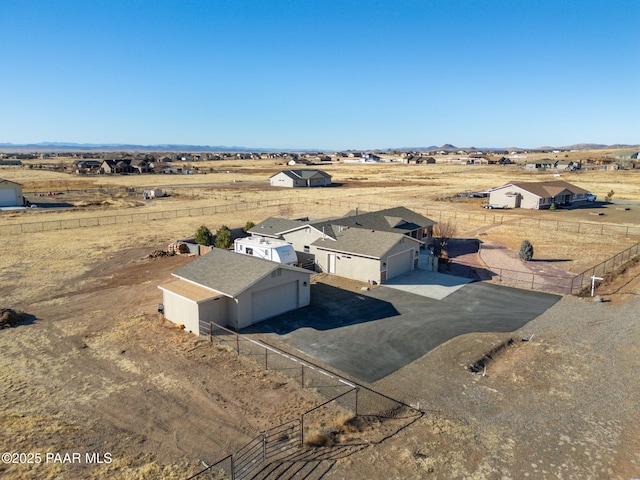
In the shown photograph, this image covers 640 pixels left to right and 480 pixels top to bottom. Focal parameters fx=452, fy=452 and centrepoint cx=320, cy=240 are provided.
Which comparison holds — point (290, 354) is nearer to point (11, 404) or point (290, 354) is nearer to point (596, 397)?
point (11, 404)

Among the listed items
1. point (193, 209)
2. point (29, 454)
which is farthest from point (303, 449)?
point (193, 209)

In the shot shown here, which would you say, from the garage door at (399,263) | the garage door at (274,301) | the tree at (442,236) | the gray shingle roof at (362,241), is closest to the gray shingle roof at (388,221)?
the gray shingle roof at (362,241)

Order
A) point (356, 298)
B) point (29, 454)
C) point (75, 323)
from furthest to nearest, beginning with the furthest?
point (356, 298) < point (75, 323) < point (29, 454)

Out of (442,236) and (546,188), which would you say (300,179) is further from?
(442,236)

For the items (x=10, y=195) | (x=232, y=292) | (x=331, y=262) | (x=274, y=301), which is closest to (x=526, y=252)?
(x=331, y=262)

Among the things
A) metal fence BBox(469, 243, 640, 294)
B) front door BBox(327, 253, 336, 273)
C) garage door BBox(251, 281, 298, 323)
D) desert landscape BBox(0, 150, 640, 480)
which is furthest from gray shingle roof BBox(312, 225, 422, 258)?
metal fence BBox(469, 243, 640, 294)

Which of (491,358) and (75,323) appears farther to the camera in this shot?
(75,323)
